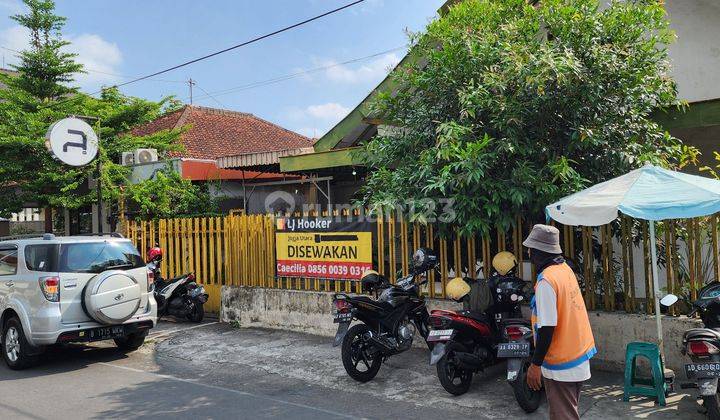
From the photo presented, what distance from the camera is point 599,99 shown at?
20.3ft

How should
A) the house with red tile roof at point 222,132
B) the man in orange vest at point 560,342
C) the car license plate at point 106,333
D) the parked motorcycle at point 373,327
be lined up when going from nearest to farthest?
the man in orange vest at point 560,342, the parked motorcycle at point 373,327, the car license plate at point 106,333, the house with red tile roof at point 222,132

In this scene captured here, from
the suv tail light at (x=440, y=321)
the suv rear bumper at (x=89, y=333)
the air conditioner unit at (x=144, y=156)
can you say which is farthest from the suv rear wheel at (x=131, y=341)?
the air conditioner unit at (x=144, y=156)

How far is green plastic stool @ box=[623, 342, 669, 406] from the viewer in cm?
507

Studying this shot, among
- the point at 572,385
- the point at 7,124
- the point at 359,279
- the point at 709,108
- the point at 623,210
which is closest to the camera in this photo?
the point at 572,385

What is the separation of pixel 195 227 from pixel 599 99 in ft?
24.6

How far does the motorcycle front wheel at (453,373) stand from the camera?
5.45 metres

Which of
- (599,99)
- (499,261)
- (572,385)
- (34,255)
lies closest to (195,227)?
(34,255)

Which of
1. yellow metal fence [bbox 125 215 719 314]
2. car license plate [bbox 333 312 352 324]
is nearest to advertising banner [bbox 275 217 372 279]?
yellow metal fence [bbox 125 215 719 314]

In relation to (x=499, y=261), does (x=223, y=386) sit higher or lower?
lower

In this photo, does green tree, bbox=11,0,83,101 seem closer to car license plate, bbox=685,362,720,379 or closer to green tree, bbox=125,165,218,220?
green tree, bbox=125,165,218,220

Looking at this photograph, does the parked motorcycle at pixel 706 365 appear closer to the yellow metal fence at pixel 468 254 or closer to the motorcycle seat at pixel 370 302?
the yellow metal fence at pixel 468 254

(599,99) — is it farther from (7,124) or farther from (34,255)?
(7,124)

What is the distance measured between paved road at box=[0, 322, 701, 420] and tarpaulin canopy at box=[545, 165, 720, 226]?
1.77 metres

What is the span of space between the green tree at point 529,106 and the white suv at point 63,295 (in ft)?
12.1
